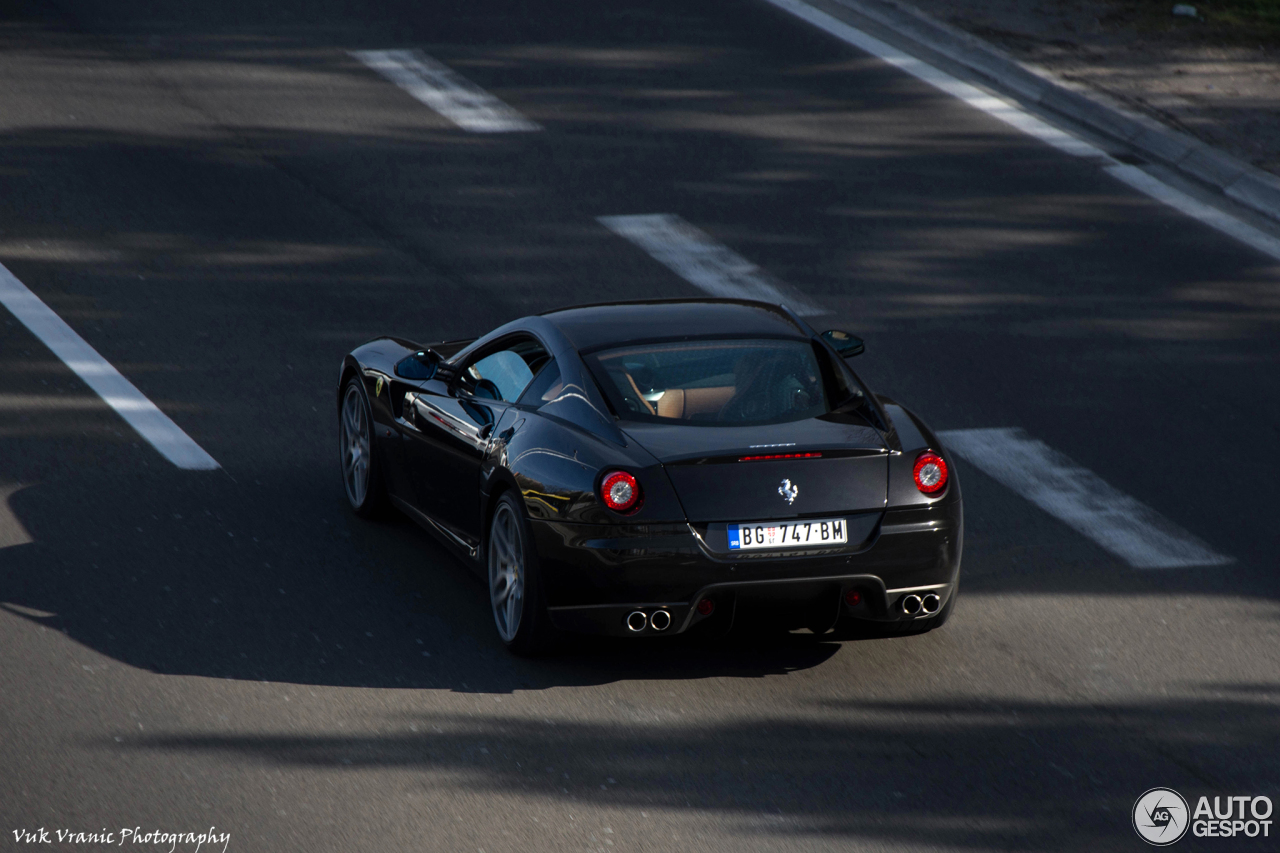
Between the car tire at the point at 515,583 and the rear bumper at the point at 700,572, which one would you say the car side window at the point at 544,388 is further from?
the rear bumper at the point at 700,572

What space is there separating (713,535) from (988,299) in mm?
7141

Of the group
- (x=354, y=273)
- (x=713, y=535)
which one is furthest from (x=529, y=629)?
(x=354, y=273)

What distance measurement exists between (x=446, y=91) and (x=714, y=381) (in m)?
12.1

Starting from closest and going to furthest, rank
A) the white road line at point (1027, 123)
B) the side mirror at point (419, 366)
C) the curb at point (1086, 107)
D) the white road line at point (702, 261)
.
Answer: the side mirror at point (419, 366)
the white road line at point (702, 261)
the white road line at point (1027, 123)
the curb at point (1086, 107)

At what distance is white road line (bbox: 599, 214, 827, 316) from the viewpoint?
13.2m

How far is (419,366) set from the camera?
841 centimetres

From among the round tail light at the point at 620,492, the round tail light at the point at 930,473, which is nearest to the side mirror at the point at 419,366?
the round tail light at the point at 620,492

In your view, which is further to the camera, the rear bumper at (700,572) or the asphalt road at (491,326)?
the rear bumper at (700,572)

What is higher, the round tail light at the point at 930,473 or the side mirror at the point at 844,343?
the side mirror at the point at 844,343

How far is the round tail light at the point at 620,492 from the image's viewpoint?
22.1 ft

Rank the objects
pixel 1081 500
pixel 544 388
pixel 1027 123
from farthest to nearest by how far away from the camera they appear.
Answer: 1. pixel 1027 123
2. pixel 1081 500
3. pixel 544 388

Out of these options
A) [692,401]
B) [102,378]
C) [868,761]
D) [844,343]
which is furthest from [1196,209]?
[868,761]

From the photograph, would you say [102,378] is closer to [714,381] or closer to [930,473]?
[714,381]

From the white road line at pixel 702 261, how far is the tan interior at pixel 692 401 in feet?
18.2
